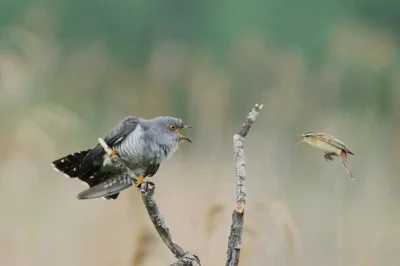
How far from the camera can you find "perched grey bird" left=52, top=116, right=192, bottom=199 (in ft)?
5.36

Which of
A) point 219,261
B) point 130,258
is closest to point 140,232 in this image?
A: point 130,258

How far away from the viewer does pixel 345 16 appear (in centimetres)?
203

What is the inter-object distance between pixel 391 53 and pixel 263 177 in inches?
23.3

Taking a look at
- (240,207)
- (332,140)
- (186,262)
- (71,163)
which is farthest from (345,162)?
(71,163)

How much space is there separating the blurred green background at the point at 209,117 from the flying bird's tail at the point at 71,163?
191mm

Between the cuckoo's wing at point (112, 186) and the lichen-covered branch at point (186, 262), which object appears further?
the cuckoo's wing at point (112, 186)

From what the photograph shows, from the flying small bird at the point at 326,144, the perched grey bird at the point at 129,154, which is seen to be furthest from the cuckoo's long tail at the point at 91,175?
the flying small bird at the point at 326,144

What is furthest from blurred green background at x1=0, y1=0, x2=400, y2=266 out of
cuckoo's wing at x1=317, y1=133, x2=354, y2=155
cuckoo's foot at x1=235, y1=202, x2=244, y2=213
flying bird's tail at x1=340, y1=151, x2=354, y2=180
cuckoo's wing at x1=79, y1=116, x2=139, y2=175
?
cuckoo's foot at x1=235, y1=202, x2=244, y2=213

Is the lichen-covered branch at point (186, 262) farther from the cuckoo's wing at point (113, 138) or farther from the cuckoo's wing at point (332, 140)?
the cuckoo's wing at point (332, 140)

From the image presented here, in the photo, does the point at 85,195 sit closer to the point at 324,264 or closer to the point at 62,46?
the point at 62,46

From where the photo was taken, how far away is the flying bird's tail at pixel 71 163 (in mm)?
1689

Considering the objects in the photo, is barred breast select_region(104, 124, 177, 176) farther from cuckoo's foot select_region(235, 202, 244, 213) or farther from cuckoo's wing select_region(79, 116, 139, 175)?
cuckoo's foot select_region(235, 202, 244, 213)

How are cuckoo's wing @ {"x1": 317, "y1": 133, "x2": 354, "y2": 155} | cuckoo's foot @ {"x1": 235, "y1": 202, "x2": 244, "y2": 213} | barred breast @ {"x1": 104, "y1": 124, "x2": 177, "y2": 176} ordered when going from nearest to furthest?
cuckoo's foot @ {"x1": 235, "y1": 202, "x2": 244, "y2": 213} < barred breast @ {"x1": 104, "y1": 124, "x2": 177, "y2": 176} < cuckoo's wing @ {"x1": 317, "y1": 133, "x2": 354, "y2": 155}

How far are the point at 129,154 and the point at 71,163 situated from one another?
0.60 ft
